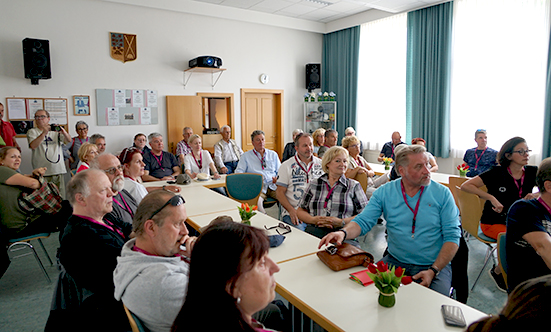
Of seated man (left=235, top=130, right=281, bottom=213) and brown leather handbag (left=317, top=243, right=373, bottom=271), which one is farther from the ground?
seated man (left=235, top=130, right=281, bottom=213)

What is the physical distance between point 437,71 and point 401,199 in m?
5.82

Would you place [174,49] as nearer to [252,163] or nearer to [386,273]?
[252,163]

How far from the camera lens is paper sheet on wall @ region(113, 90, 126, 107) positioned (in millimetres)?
6977

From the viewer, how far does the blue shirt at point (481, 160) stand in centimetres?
579

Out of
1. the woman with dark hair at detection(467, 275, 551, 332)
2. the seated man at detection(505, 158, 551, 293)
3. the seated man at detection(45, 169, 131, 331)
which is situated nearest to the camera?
the woman with dark hair at detection(467, 275, 551, 332)

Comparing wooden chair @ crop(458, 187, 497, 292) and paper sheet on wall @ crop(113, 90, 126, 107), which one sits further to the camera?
paper sheet on wall @ crop(113, 90, 126, 107)

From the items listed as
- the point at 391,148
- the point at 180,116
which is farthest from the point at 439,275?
the point at 180,116

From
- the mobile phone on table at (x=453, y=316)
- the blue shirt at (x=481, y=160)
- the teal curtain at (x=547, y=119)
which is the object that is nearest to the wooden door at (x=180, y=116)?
the blue shirt at (x=481, y=160)

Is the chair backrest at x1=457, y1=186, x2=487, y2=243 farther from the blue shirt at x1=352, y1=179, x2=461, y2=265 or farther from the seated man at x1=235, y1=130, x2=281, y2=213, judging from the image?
the seated man at x1=235, y1=130, x2=281, y2=213

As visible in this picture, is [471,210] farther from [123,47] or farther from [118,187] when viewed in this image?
[123,47]

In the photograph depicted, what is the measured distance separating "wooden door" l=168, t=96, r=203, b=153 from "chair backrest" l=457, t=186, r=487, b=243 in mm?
5711

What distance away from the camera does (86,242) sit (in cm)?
185

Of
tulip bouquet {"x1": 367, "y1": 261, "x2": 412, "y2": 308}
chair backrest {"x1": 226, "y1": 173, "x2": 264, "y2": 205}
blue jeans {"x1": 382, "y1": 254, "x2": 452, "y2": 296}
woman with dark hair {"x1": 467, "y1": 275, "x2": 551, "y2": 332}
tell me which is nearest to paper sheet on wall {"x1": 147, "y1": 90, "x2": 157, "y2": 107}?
chair backrest {"x1": 226, "y1": 173, "x2": 264, "y2": 205}

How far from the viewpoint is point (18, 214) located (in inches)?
134
